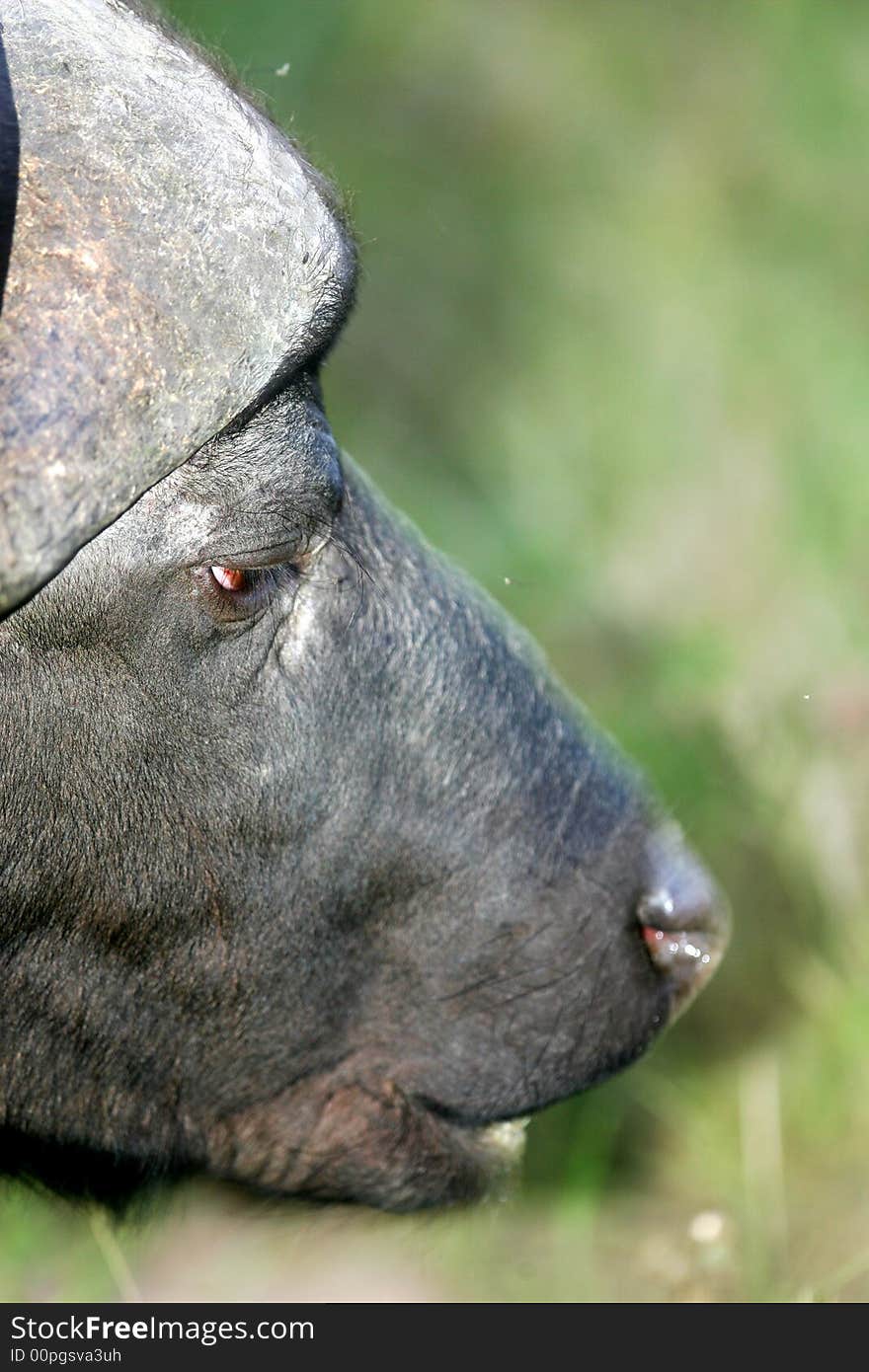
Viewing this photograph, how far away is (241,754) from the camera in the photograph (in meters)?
2.72

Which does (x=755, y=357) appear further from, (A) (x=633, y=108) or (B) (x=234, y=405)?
(B) (x=234, y=405)

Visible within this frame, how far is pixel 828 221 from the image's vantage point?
24.1 feet

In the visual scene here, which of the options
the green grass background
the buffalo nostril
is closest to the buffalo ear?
the green grass background

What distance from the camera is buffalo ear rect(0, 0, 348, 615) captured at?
7.07 feet

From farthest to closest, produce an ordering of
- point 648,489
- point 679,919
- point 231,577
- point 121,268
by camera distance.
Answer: point 648,489
point 679,919
point 231,577
point 121,268

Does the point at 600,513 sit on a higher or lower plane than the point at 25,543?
lower

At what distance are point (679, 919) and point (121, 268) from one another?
1.62 meters

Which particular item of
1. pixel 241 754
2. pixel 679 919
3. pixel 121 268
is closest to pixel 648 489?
pixel 679 919

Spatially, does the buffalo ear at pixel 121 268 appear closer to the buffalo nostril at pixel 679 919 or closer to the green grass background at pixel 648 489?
the green grass background at pixel 648 489

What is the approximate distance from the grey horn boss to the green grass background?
0.38 metres

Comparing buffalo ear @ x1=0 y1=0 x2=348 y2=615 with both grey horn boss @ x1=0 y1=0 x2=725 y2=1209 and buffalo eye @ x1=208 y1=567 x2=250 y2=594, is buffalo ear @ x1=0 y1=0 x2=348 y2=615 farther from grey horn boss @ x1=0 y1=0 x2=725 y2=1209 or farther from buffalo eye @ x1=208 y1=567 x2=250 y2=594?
buffalo eye @ x1=208 y1=567 x2=250 y2=594

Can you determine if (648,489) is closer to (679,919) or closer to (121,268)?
(679,919)
